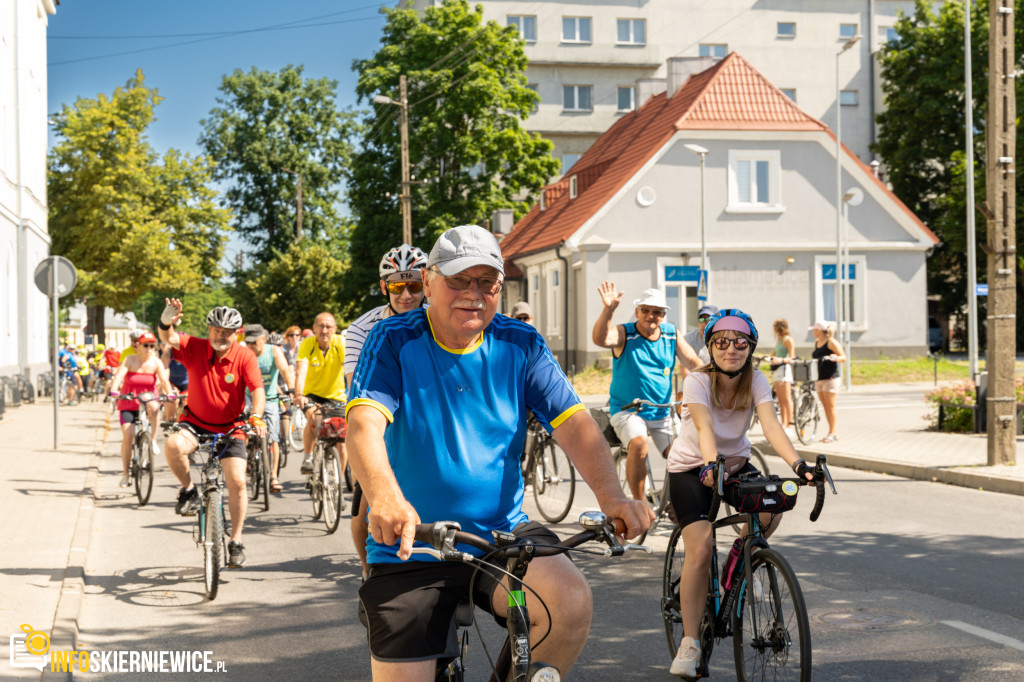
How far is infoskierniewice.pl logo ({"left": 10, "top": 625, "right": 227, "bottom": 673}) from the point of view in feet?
18.8

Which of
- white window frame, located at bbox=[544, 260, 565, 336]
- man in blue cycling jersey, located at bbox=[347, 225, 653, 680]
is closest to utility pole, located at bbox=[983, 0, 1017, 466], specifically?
man in blue cycling jersey, located at bbox=[347, 225, 653, 680]

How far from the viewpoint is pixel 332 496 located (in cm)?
1022

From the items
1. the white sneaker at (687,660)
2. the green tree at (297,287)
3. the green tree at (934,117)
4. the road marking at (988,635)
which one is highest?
the green tree at (934,117)

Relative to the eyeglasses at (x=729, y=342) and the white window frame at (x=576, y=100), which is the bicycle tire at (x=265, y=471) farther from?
the white window frame at (x=576, y=100)

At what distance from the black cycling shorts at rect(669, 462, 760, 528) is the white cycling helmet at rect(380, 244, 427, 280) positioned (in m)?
2.20

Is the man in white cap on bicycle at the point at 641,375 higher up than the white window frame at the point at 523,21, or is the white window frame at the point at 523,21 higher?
the white window frame at the point at 523,21

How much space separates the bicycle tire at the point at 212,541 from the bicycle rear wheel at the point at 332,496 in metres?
2.48

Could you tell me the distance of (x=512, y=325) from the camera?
354 cm

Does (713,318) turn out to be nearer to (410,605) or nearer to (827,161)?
(410,605)

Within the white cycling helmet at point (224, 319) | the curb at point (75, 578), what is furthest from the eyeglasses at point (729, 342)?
the white cycling helmet at point (224, 319)

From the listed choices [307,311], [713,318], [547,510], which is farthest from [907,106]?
[713,318]

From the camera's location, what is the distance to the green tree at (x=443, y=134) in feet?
147

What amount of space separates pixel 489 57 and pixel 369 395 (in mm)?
43822

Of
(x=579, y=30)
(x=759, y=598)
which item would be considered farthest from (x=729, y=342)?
(x=579, y=30)
